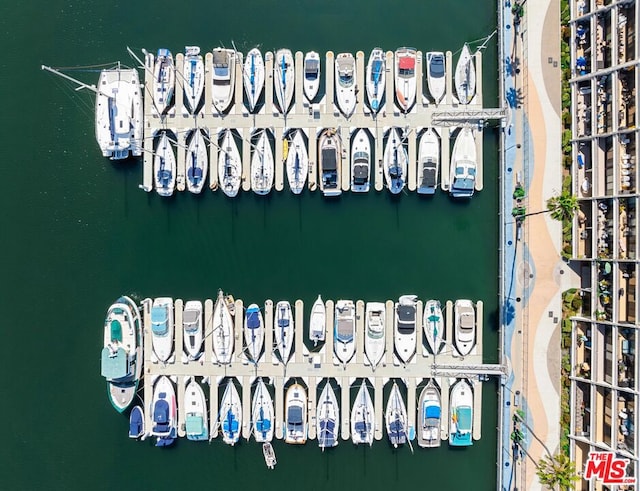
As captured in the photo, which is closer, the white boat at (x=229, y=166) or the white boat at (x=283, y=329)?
the white boat at (x=283, y=329)

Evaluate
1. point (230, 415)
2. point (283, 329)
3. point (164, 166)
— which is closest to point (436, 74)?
point (164, 166)

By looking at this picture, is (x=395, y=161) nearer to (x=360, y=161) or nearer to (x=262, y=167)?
(x=360, y=161)

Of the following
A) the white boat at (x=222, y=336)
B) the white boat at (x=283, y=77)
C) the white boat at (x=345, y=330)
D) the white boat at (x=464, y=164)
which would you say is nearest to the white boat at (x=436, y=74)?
the white boat at (x=464, y=164)

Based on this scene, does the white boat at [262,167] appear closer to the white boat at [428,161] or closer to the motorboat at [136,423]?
the white boat at [428,161]

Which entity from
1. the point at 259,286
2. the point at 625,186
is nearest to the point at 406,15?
the point at 625,186

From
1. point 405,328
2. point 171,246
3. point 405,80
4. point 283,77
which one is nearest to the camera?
point 405,328

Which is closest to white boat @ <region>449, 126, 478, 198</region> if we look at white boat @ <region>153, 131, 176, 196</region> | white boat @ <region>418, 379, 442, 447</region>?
white boat @ <region>418, 379, 442, 447</region>
